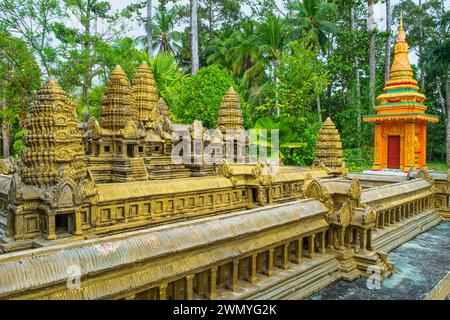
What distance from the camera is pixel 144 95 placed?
80.6 ft

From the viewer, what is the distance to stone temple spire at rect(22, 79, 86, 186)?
12297 mm

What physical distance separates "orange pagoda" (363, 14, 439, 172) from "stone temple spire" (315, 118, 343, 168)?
9.85 meters

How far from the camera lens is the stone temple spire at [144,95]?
24344 millimetres

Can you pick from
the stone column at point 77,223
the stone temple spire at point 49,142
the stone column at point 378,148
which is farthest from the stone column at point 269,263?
the stone column at point 378,148

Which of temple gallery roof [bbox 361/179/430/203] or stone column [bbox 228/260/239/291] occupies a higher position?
temple gallery roof [bbox 361/179/430/203]

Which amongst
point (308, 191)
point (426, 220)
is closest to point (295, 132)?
point (426, 220)

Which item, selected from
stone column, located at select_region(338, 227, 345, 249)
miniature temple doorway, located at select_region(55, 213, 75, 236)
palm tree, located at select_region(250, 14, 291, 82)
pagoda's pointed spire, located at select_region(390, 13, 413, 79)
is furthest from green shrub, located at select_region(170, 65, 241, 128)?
stone column, located at select_region(338, 227, 345, 249)

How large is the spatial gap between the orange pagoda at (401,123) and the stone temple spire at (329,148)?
9.85 metres

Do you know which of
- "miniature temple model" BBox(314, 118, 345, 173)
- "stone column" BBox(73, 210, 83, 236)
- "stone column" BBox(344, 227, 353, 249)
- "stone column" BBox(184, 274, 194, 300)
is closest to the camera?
"stone column" BBox(184, 274, 194, 300)

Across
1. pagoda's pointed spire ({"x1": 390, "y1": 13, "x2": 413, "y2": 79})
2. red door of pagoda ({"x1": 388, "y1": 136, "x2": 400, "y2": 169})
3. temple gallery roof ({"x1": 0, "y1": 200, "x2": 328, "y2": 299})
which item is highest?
pagoda's pointed spire ({"x1": 390, "y1": 13, "x2": 413, "y2": 79})

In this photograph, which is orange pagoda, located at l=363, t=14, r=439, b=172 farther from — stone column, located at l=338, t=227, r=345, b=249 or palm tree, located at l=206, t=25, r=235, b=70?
stone column, located at l=338, t=227, r=345, b=249

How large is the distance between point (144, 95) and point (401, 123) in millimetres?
20511

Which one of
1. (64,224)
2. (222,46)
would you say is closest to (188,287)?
(64,224)

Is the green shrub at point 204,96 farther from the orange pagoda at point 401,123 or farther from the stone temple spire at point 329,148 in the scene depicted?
the stone temple spire at point 329,148
